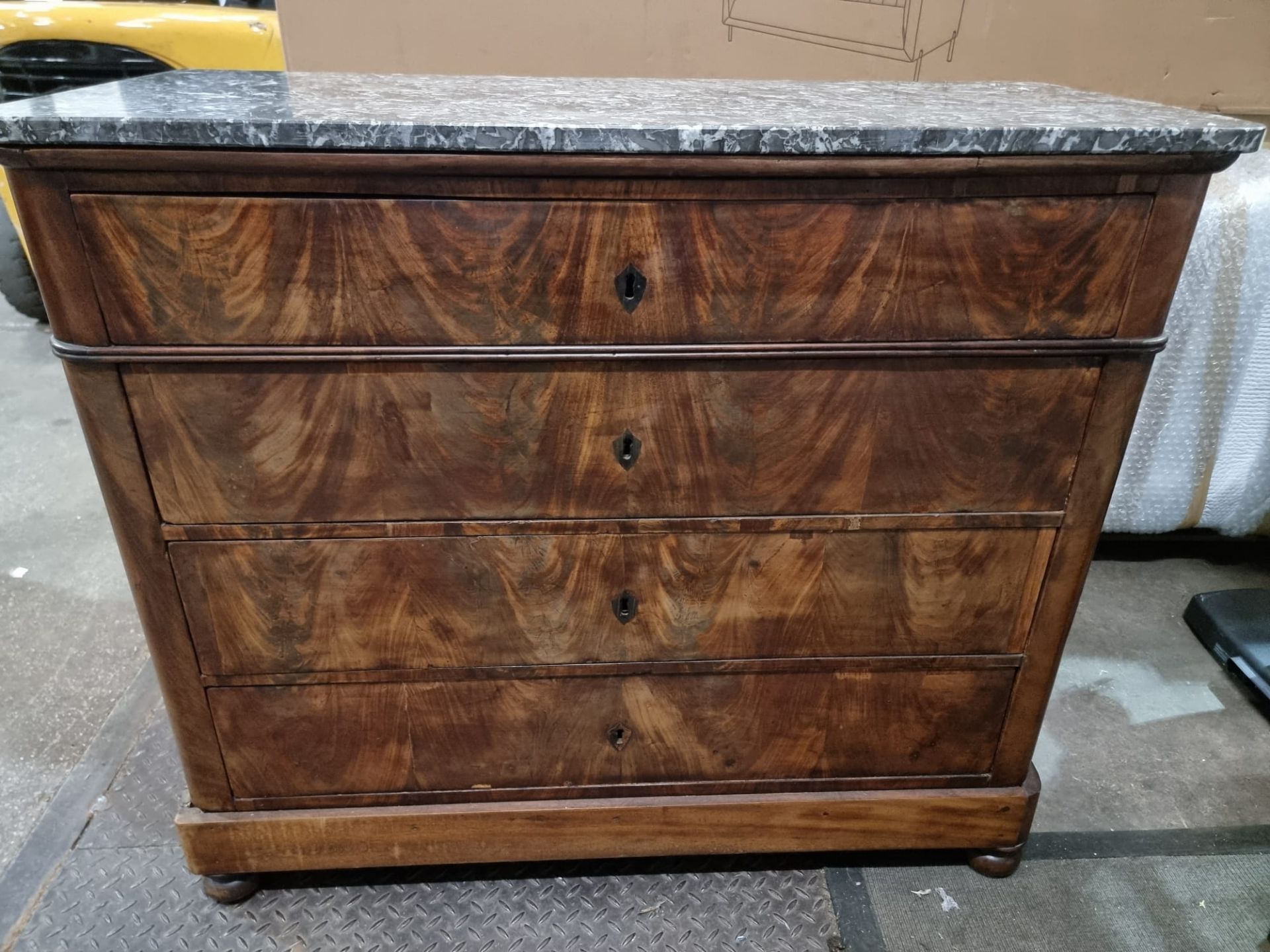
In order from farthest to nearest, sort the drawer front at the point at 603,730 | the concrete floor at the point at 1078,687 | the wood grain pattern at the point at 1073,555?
1. the concrete floor at the point at 1078,687
2. the drawer front at the point at 603,730
3. the wood grain pattern at the point at 1073,555

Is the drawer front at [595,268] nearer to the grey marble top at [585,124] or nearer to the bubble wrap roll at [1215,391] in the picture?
the grey marble top at [585,124]

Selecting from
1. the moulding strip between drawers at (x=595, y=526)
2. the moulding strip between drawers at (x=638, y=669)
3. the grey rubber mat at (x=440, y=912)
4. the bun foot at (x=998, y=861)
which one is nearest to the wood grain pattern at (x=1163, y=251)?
the moulding strip between drawers at (x=595, y=526)

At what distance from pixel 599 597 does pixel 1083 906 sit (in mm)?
819

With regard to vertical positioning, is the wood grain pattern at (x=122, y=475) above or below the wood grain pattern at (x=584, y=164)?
below

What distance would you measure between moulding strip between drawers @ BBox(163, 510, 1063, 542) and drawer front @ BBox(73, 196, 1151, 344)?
0.21 metres

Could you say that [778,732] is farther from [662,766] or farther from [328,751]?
[328,751]

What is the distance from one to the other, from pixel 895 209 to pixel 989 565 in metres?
0.44

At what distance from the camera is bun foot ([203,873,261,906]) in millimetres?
1134

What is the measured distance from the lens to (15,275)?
8.66 ft

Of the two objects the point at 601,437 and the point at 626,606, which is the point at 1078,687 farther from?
the point at 601,437

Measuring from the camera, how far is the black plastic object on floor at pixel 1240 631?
153 cm

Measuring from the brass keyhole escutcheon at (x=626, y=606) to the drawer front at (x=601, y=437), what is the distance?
0.11 m

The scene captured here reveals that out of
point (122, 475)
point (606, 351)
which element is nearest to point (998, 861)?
point (606, 351)

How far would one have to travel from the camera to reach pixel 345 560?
95cm
